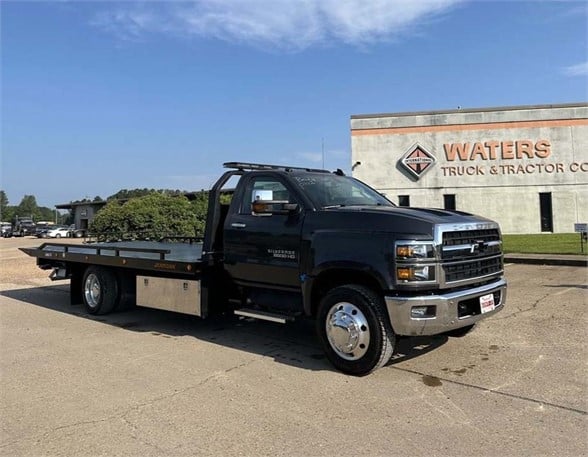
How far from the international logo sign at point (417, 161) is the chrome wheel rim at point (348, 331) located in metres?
24.1

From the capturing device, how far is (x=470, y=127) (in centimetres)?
Answer: 2809

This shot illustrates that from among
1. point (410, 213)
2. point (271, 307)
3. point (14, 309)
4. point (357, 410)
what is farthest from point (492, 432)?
point (14, 309)

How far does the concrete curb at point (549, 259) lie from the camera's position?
1428cm

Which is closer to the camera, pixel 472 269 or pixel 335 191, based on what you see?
pixel 472 269

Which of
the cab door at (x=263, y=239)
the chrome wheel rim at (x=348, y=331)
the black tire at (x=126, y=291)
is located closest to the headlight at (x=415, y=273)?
the chrome wheel rim at (x=348, y=331)

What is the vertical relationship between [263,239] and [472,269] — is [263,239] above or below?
above

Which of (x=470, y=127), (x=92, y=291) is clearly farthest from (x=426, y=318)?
(x=470, y=127)

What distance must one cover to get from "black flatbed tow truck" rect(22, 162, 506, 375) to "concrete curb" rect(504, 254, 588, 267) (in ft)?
32.1

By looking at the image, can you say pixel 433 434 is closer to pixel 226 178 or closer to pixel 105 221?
pixel 226 178

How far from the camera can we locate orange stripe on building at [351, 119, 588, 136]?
27484 mm

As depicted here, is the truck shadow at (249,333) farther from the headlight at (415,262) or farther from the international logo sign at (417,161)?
the international logo sign at (417,161)

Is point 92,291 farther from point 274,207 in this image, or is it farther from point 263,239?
point 274,207

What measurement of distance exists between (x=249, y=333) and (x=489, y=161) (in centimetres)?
2388

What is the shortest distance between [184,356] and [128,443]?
2377 millimetres
